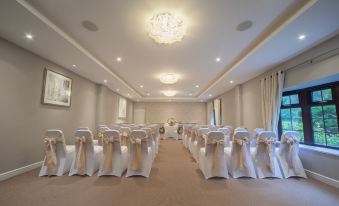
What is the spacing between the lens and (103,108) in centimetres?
743

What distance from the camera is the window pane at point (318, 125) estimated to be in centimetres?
380

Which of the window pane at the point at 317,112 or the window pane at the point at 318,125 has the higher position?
the window pane at the point at 317,112

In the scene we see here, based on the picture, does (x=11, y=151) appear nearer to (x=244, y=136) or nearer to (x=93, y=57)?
(x=93, y=57)

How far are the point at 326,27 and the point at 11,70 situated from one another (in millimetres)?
6251

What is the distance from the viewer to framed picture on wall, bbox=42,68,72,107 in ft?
13.9

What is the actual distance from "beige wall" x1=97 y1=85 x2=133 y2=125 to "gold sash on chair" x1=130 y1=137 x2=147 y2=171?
431cm

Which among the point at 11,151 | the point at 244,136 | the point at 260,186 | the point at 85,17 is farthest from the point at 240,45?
the point at 11,151

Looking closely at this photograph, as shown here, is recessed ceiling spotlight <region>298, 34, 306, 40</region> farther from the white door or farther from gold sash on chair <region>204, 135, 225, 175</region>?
the white door

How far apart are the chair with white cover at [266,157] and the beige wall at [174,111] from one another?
A: 33.5ft

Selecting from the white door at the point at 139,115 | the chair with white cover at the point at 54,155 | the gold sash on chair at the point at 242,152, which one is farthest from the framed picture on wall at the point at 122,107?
the gold sash on chair at the point at 242,152

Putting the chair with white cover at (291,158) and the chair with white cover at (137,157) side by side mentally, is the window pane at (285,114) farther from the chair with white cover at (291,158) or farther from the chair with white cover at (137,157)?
the chair with white cover at (137,157)

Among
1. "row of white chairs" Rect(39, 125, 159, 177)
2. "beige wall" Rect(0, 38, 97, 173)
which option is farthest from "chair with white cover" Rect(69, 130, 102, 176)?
"beige wall" Rect(0, 38, 97, 173)

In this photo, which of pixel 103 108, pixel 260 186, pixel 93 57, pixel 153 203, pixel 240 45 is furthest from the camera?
pixel 103 108

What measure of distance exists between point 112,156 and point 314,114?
5.10 metres
